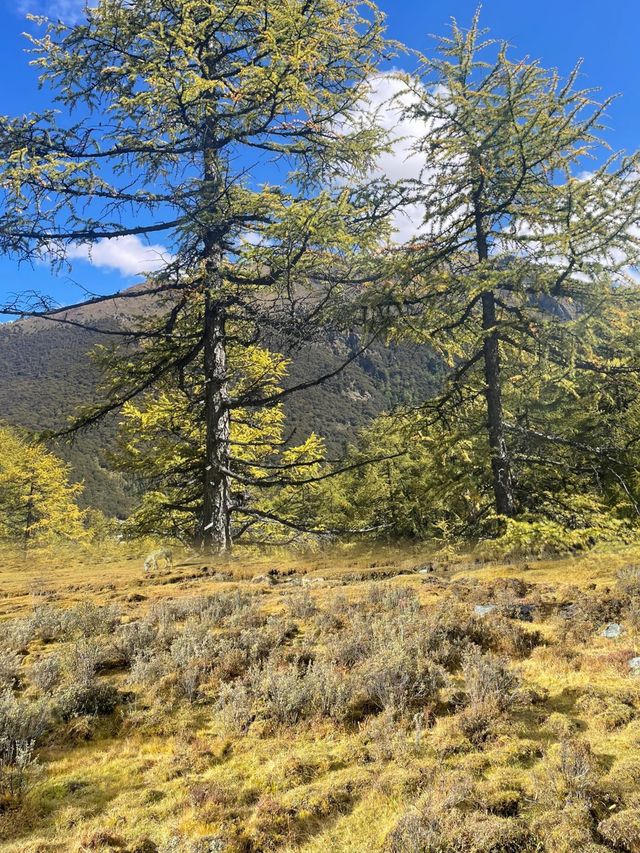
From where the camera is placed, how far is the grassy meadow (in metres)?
2.43

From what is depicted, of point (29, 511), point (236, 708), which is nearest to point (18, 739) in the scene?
point (236, 708)

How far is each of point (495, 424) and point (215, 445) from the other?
20.0 feet

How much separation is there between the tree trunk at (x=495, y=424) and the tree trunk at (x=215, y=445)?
578 cm

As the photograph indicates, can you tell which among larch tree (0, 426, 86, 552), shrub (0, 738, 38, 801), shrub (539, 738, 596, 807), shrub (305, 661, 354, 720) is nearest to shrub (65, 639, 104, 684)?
shrub (0, 738, 38, 801)

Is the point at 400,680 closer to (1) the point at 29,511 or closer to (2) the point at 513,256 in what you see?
(2) the point at 513,256

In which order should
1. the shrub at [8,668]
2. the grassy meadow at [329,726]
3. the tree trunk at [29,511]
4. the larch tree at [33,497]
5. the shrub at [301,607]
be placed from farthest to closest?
the tree trunk at [29,511] < the larch tree at [33,497] < the shrub at [301,607] < the shrub at [8,668] < the grassy meadow at [329,726]

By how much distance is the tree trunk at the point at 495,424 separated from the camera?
10211mm

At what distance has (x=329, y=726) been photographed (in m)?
3.44

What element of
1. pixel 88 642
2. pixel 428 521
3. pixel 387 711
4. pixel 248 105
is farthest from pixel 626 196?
pixel 428 521

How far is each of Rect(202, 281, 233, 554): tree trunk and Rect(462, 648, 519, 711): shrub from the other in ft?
22.9

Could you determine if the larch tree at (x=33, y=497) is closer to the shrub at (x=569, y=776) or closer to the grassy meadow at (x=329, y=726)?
the grassy meadow at (x=329, y=726)

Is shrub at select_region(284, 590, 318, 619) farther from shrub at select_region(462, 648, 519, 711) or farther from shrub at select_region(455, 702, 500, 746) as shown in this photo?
shrub at select_region(455, 702, 500, 746)

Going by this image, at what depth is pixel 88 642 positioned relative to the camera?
5.20 m

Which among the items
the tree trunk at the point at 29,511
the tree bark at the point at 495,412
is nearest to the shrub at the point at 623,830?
the tree bark at the point at 495,412
